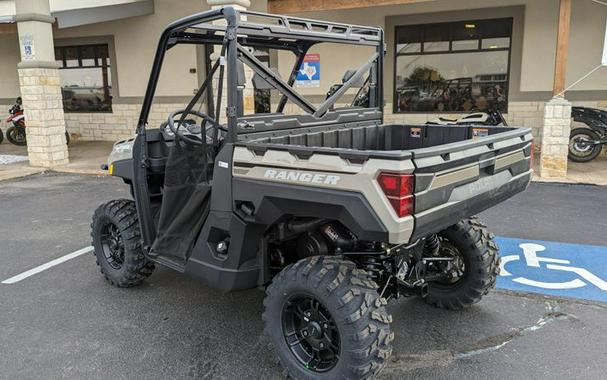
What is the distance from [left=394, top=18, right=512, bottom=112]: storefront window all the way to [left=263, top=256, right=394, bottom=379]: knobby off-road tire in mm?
9730

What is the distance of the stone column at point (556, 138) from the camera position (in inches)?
340

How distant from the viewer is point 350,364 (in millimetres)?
2758

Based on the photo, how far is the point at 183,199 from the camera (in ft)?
11.8

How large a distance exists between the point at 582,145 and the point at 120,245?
8771mm

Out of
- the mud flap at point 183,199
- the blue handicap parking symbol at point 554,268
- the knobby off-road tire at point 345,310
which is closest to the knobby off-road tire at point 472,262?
the blue handicap parking symbol at point 554,268

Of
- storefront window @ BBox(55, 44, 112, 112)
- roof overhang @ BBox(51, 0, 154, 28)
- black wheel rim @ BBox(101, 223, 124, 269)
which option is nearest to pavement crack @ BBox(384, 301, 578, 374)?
black wheel rim @ BBox(101, 223, 124, 269)

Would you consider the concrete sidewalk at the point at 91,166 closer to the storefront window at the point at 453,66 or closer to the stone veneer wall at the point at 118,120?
the stone veneer wall at the point at 118,120

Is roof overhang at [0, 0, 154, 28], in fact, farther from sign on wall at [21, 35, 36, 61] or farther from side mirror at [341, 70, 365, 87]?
side mirror at [341, 70, 365, 87]

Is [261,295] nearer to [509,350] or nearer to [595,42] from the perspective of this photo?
[509,350]

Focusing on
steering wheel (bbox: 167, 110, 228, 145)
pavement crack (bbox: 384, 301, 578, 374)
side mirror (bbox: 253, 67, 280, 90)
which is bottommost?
pavement crack (bbox: 384, 301, 578, 374)

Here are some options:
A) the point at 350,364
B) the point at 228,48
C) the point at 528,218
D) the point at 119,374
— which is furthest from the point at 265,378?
the point at 528,218

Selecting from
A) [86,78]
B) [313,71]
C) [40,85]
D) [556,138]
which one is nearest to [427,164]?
[556,138]

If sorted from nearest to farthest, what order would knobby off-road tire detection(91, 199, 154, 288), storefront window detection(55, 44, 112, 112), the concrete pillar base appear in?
1. knobby off-road tire detection(91, 199, 154, 288)
2. the concrete pillar base
3. storefront window detection(55, 44, 112, 112)

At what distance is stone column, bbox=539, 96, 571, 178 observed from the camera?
8.64 m
